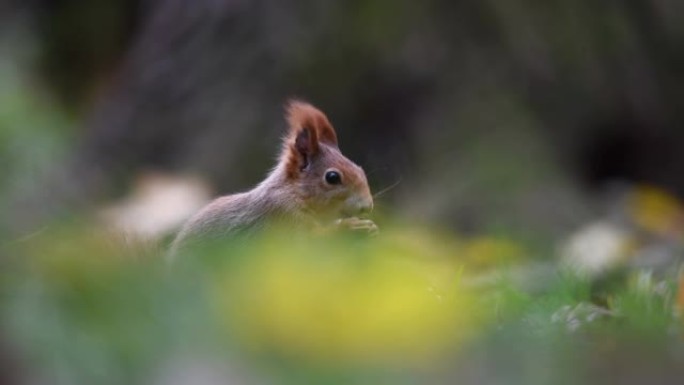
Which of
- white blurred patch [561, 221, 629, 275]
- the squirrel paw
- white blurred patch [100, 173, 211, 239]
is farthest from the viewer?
white blurred patch [100, 173, 211, 239]

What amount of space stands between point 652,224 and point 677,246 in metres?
0.80

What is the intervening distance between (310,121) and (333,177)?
148 millimetres

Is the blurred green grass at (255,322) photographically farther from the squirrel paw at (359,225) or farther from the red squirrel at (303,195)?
the red squirrel at (303,195)

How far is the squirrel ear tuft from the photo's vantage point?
155 inches

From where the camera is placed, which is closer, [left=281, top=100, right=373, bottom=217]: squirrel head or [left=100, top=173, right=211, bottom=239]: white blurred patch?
[left=281, top=100, right=373, bottom=217]: squirrel head

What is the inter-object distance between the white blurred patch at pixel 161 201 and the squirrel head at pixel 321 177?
1.43 meters

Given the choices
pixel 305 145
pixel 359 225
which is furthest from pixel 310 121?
pixel 359 225

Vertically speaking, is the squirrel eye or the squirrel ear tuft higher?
the squirrel ear tuft

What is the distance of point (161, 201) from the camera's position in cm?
620

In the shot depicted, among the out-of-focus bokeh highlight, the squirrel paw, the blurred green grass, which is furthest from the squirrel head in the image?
the blurred green grass

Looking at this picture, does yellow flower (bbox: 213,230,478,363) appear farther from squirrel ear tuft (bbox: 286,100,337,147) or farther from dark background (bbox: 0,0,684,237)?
dark background (bbox: 0,0,684,237)

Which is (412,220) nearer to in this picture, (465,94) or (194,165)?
(465,94)

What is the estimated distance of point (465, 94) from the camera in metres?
6.98

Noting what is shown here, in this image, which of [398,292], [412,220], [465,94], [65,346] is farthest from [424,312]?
[465,94]
